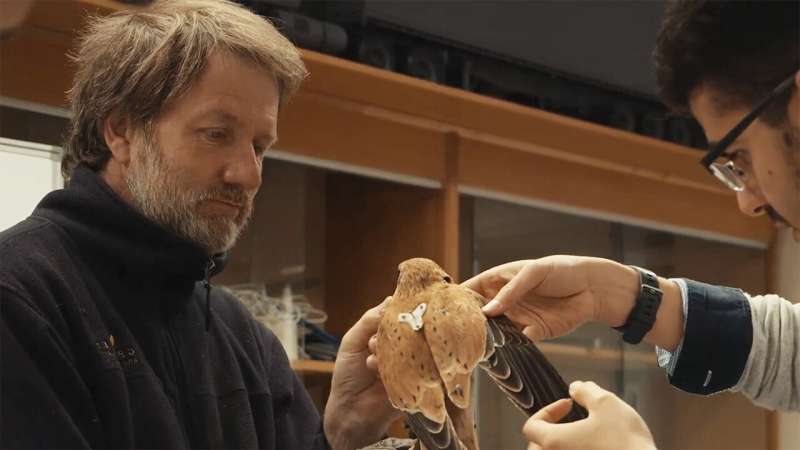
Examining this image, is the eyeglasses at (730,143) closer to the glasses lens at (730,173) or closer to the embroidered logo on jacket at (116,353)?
Answer: the glasses lens at (730,173)

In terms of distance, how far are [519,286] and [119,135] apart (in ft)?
1.54

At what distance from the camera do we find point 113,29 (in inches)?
51.0

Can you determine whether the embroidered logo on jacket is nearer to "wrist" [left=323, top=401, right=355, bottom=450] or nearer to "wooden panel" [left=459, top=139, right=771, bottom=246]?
"wrist" [left=323, top=401, right=355, bottom=450]

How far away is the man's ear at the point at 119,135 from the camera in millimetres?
1263

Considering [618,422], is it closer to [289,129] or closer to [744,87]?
[744,87]

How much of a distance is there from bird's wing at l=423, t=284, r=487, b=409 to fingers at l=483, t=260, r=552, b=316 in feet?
0.10

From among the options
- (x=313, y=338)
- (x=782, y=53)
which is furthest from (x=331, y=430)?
(x=782, y=53)

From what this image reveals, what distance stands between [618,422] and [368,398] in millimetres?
331

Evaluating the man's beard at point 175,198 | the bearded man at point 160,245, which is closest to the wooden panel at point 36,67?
the bearded man at point 160,245

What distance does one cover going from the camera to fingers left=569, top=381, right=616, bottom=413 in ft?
3.47

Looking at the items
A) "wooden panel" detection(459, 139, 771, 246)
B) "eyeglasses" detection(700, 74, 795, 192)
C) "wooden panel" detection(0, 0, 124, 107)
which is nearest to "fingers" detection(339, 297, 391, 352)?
"eyeglasses" detection(700, 74, 795, 192)

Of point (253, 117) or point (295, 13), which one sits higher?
point (295, 13)

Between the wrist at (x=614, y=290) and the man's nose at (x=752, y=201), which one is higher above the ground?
the man's nose at (x=752, y=201)

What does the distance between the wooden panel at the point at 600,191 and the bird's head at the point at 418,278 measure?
77cm
